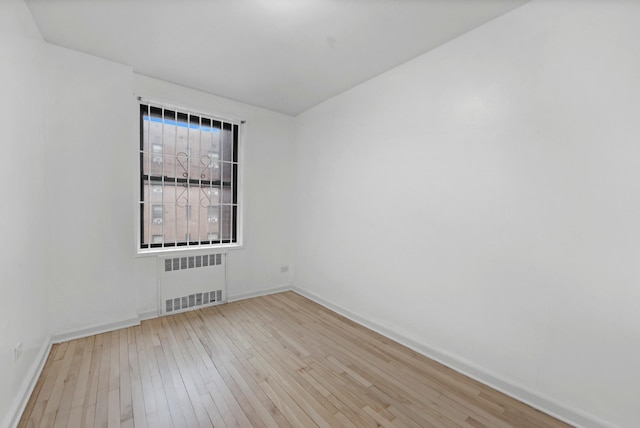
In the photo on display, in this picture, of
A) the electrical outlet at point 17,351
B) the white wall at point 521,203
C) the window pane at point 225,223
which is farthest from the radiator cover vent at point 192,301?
the white wall at point 521,203

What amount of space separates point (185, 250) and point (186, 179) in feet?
3.05

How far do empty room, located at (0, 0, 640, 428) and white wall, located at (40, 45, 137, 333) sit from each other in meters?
0.02

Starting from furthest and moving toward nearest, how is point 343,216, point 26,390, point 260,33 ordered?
point 343,216
point 260,33
point 26,390

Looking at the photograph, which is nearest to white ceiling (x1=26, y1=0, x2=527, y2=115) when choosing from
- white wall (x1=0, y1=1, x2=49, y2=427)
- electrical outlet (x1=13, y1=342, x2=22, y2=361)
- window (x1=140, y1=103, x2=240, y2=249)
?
white wall (x1=0, y1=1, x2=49, y2=427)

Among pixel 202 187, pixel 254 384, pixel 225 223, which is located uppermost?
pixel 202 187

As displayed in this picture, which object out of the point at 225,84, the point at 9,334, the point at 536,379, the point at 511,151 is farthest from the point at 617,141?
the point at 9,334

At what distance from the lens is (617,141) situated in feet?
5.18

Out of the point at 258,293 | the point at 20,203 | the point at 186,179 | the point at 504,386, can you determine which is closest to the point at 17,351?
the point at 20,203

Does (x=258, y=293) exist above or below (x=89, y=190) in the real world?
below

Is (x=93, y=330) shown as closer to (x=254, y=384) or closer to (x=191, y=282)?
(x=191, y=282)

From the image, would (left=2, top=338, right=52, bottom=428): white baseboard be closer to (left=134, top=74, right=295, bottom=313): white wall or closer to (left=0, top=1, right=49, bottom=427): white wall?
(left=0, top=1, right=49, bottom=427): white wall

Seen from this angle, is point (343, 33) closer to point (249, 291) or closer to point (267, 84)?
point (267, 84)

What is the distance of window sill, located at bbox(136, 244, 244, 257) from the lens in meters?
3.12

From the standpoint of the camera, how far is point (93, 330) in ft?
8.89
